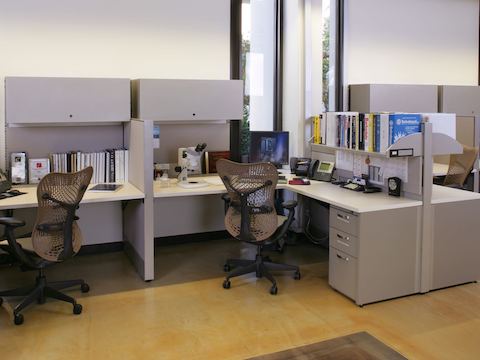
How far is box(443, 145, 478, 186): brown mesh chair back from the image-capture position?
210 inches

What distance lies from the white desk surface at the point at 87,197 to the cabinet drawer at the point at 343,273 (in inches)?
62.3

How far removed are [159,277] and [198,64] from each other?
85.5 inches

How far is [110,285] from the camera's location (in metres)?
4.11

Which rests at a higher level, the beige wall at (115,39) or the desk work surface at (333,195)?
the beige wall at (115,39)

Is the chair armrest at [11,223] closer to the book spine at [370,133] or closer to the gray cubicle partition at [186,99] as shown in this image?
the gray cubicle partition at [186,99]

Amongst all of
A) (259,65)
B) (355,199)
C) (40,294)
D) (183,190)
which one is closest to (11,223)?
(40,294)

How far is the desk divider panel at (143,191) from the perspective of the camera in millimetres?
4027

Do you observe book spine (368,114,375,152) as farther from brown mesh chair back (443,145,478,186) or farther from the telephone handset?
brown mesh chair back (443,145,478,186)

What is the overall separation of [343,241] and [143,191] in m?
1.61

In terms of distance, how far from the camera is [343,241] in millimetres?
3789

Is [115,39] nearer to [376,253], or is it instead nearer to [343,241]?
[343,241]

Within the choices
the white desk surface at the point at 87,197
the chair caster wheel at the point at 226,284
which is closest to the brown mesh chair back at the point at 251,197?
the chair caster wheel at the point at 226,284

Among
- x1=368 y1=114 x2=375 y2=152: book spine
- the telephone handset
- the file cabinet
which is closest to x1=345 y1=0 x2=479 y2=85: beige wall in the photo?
the telephone handset

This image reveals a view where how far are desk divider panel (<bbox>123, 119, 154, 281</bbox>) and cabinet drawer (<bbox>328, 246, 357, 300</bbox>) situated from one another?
4.77ft
